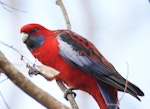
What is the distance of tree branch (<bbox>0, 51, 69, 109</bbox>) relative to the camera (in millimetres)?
1202

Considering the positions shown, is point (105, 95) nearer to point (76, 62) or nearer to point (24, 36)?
point (76, 62)

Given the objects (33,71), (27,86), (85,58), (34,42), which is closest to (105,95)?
(85,58)

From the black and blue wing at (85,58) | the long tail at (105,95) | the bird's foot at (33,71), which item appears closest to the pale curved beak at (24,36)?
the black and blue wing at (85,58)

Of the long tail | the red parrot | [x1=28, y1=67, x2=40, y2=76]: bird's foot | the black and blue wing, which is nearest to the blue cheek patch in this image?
the red parrot

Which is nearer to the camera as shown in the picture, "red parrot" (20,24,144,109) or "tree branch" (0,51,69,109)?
"tree branch" (0,51,69,109)

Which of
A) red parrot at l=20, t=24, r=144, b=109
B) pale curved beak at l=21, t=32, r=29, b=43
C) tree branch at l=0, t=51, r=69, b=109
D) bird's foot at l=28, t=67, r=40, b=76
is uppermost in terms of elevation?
tree branch at l=0, t=51, r=69, b=109

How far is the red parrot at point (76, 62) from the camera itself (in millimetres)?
2623

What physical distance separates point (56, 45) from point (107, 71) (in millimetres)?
437

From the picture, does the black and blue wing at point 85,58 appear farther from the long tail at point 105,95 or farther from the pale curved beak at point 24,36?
the pale curved beak at point 24,36

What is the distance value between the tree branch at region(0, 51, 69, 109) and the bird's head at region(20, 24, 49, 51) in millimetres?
1494

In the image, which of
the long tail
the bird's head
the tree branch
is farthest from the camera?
the bird's head

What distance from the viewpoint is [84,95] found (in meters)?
3.61

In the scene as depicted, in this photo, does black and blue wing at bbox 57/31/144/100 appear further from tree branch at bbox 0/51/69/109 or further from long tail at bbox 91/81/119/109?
tree branch at bbox 0/51/69/109

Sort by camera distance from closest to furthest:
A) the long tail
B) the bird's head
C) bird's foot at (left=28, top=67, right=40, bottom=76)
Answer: bird's foot at (left=28, top=67, right=40, bottom=76) → the long tail → the bird's head
